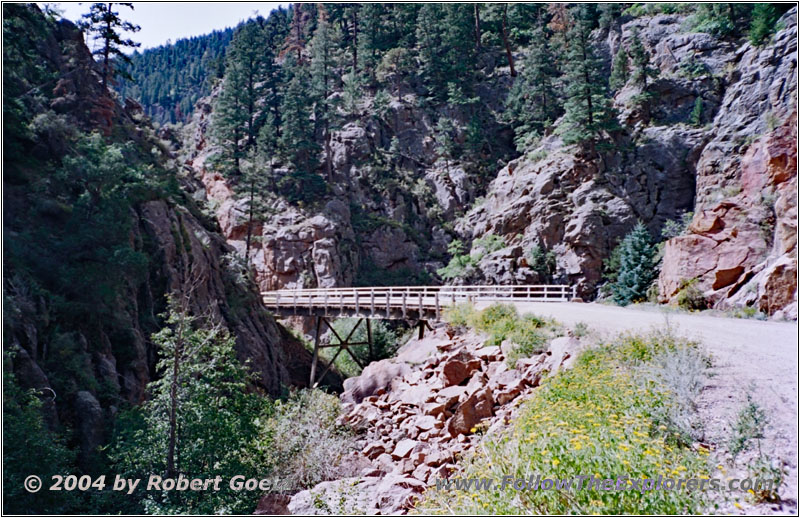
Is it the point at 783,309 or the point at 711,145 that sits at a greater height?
the point at 711,145

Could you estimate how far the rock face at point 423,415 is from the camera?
8.16 meters

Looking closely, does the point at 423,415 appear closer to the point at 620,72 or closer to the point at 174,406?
the point at 174,406

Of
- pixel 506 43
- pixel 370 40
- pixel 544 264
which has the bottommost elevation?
pixel 544 264

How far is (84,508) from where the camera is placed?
900 cm

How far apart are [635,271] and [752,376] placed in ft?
66.0

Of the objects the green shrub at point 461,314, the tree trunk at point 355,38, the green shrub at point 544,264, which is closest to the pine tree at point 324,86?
the tree trunk at point 355,38

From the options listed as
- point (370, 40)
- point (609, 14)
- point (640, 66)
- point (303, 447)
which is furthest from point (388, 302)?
point (370, 40)

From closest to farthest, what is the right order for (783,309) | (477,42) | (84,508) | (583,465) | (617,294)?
(583,465) → (84,508) → (783,309) → (617,294) → (477,42)

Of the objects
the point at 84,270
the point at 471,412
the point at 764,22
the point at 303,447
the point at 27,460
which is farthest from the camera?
the point at 764,22

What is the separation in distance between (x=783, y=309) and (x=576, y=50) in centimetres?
2843

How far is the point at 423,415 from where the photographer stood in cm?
1112

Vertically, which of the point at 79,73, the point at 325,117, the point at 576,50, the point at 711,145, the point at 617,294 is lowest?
the point at 617,294

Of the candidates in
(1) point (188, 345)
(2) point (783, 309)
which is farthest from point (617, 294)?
(1) point (188, 345)

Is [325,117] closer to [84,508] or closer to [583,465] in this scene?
[84,508]
